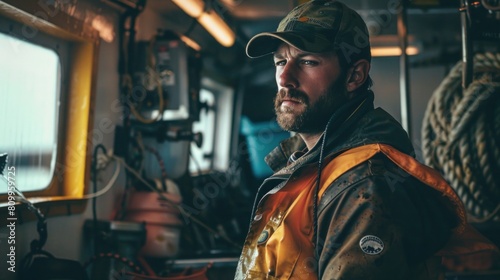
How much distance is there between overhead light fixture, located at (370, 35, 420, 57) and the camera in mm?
6797

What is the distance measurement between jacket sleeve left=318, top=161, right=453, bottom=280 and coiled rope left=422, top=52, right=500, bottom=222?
1.74m

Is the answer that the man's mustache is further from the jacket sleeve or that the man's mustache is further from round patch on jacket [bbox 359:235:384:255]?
round patch on jacket [bbox 359:235:384:255]

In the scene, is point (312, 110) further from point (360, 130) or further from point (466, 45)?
point (466, 45)

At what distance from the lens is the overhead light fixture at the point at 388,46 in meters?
6.80

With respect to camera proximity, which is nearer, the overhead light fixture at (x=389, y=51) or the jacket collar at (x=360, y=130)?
the jacket collar at (x=360, y=130)

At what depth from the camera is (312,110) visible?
193 cm

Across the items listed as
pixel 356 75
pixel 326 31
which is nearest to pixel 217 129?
→ pixel 356 75

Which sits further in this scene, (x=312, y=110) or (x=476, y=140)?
(x=476, y=140)

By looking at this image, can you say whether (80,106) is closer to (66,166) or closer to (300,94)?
(66,166)

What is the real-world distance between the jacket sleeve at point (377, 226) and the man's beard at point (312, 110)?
425mm

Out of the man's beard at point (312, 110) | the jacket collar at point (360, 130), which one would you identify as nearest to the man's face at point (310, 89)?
the man's beard at point (312, 110)

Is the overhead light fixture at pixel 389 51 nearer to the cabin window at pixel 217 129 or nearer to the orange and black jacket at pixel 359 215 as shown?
the cabin window at pixel 217 129

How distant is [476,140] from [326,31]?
5.84ft

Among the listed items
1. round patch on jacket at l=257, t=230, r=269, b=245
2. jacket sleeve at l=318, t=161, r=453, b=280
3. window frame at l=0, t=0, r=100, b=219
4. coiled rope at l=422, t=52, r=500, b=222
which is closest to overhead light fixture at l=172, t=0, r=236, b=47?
window frame at l=0, t=0, r=100, b=219
